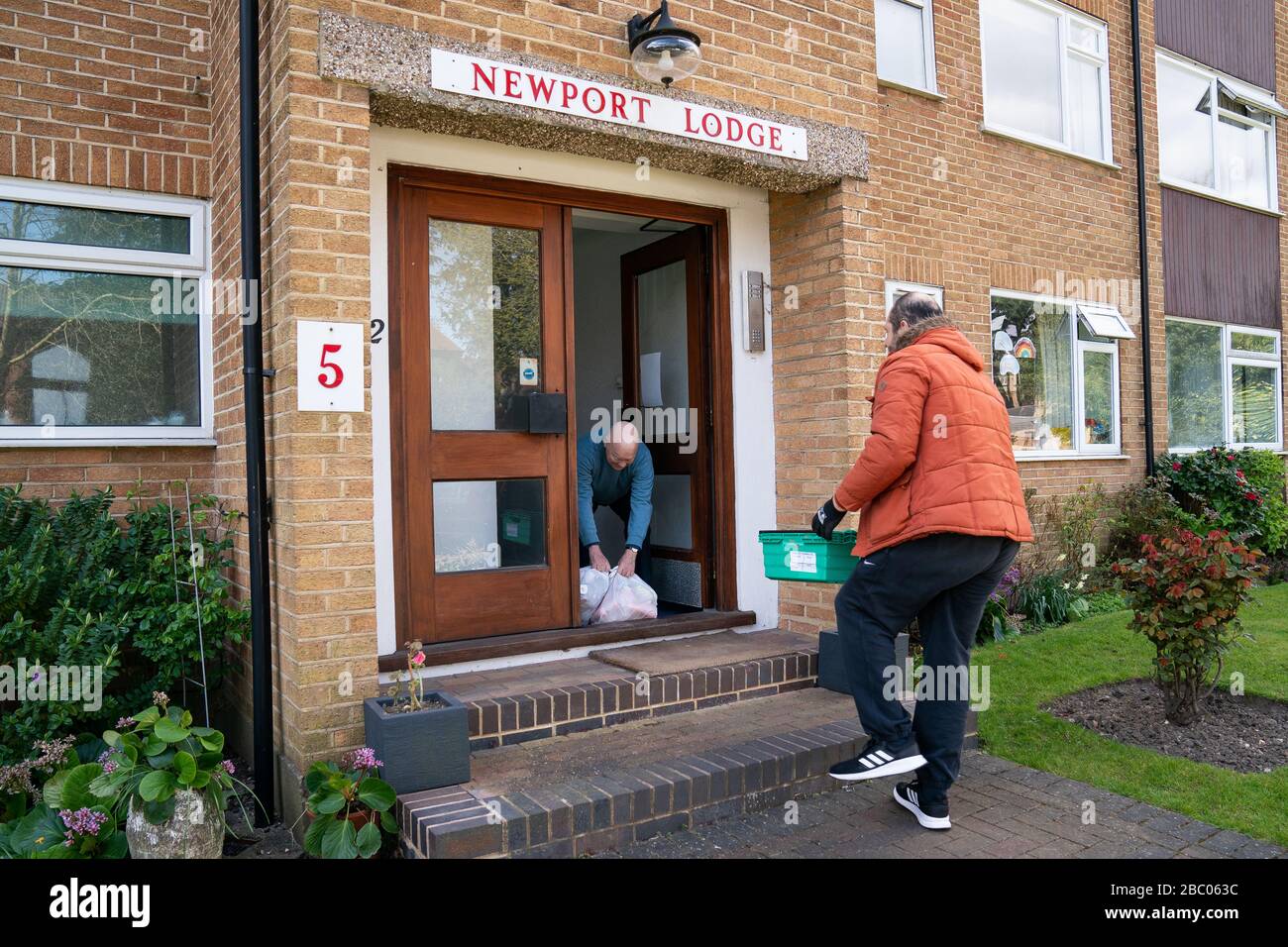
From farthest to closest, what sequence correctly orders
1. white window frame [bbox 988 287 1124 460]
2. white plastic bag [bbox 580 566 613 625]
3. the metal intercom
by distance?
white window frame [bbox 988 287 1124 460] → the metal intercom → white plastic bag [bbox 580 566 613 625]

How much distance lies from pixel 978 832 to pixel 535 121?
3840 millimetres

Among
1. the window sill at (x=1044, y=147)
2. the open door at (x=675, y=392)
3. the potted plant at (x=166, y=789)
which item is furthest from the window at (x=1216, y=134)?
the potted plant at (x=166, y=789)

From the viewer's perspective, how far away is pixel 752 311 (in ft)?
20.2

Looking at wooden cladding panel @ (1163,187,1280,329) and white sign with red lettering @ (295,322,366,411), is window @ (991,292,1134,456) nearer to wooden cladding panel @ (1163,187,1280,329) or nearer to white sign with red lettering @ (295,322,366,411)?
wooden cladding panel @ (1163,187,1280,329)

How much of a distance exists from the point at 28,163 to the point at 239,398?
64.9 inches

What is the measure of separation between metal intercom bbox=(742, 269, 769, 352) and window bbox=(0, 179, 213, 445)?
3237 mm

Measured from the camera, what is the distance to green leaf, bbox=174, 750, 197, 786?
3.46m

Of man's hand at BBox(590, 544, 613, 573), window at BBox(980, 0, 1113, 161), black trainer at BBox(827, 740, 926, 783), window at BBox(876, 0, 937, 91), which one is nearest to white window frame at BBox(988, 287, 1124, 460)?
window at BBox(980, 0, 1113, 161)

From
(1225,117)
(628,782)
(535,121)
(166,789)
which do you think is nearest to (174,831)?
(166,789)

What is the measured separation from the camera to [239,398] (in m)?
4.78

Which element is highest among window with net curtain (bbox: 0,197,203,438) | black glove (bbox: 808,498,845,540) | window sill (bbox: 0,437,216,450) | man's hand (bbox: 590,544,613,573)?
window with net curtain (bbox: 0,197,203,438)

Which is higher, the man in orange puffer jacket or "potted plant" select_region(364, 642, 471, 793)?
the man in orange puffer jacket

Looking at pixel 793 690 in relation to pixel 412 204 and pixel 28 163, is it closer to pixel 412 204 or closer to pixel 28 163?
pixel 412 204

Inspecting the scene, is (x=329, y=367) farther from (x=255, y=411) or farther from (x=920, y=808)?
(x=920, y=808)
